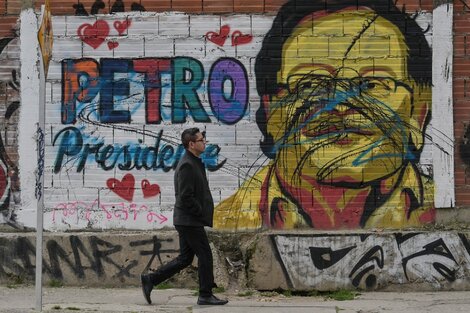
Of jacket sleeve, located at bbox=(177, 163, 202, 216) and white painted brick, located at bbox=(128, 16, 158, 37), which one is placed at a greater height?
white painted brick, located at bbox=(128, 16, 158, 37)

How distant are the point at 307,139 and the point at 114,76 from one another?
2368 mm

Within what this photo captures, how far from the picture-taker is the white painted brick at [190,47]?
10.1m

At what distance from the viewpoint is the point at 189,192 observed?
324 inches

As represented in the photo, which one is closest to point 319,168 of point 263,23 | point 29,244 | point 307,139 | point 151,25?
point 307,139

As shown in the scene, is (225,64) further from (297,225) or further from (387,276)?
(387,276)

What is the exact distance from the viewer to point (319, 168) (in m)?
9.99

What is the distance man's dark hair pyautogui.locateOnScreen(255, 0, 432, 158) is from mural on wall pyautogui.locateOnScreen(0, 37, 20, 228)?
9.34ft

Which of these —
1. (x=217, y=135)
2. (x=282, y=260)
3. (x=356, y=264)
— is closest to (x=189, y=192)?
(x=282, y=260)

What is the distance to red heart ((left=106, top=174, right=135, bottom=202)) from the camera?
33.1 feet

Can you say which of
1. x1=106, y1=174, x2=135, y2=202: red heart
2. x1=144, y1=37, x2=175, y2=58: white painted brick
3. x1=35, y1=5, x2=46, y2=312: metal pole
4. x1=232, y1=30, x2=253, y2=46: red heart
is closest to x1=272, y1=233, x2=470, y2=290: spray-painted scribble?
x1=106, y1=174, x2=135, y2=202: red heart

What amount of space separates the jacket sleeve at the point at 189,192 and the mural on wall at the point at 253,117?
1.75 m

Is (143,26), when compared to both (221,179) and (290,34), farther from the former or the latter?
(221,179)

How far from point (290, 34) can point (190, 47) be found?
46.1 inches

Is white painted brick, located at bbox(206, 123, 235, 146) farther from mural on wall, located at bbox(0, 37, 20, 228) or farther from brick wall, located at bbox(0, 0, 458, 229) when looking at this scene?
mural on wall, located at bbox(0, 37, 20, 228)
